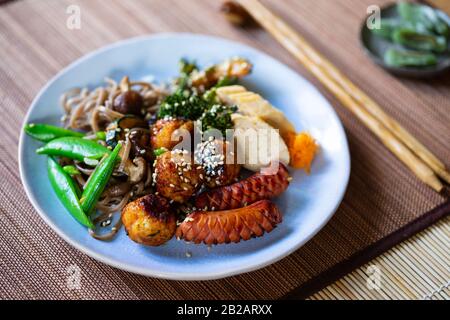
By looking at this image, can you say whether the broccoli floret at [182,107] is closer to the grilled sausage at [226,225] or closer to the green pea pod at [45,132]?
the green pea pod at [45,132]

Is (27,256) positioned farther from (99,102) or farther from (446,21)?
(446,21)

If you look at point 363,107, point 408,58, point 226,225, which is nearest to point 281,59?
point 363,107

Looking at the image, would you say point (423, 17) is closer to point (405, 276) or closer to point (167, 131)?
point (405, 276)

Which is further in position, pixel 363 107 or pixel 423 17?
pixel 423 17

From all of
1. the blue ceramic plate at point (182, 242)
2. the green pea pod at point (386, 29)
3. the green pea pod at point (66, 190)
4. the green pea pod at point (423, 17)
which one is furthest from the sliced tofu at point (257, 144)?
the green pea pod at point (423, 17)

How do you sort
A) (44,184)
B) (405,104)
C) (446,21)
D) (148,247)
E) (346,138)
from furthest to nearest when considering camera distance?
(446,21)
(405,104)
(346,138)
(44,184)
(148,247)

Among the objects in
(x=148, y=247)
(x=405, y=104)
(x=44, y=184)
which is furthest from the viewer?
(x=405, y=104)

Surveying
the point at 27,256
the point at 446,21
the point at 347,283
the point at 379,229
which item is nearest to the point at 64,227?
the point at 27,256
